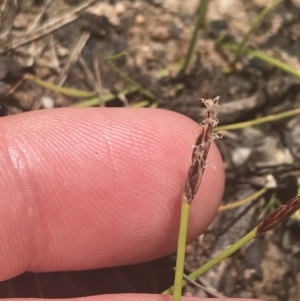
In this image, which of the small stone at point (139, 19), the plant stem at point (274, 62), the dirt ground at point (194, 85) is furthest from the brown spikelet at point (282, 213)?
the small stone at point (139, 19)

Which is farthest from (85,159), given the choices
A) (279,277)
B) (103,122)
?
(279,277)

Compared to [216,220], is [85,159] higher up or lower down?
higher up

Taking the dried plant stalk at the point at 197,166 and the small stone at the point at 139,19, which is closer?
the dried plant stalk at the point at 197,166

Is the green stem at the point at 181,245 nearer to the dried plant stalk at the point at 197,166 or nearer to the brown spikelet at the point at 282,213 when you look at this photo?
the dried plant stalk at the point at 197,166

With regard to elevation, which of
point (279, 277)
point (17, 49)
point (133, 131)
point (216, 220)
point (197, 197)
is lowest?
point (279, 277)

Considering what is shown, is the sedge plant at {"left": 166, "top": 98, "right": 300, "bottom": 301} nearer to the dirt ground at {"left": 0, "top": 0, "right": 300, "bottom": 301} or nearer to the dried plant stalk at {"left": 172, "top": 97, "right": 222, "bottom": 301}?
the dried plant stalk at {"left": 172, "top": 97, "right": 222, "bottom": 301}

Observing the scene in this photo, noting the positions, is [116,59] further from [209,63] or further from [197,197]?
[197,197]

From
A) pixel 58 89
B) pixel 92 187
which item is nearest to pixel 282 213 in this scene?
pixel 92 187
